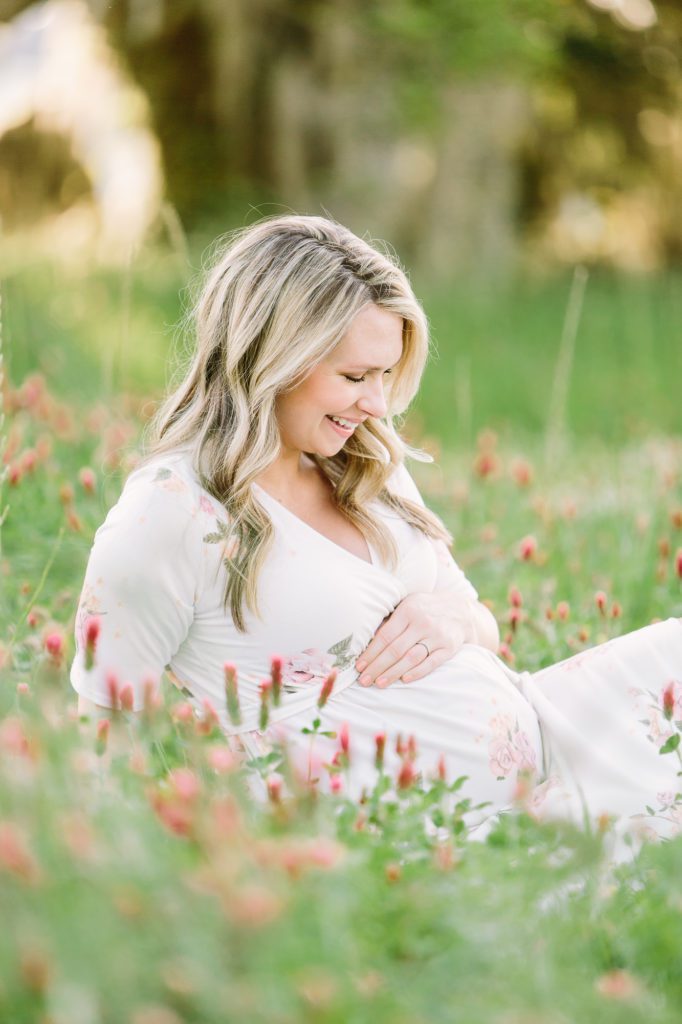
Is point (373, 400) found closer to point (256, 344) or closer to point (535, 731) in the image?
point (256, 344)

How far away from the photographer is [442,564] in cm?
300

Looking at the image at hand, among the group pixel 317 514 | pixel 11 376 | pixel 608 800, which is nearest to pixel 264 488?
pixel 317 514

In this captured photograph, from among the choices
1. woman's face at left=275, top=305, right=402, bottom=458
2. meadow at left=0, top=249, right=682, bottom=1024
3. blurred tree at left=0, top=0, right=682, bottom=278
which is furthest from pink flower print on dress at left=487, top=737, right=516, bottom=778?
blurred tree at left=0, top=0, right=682, bottom=278

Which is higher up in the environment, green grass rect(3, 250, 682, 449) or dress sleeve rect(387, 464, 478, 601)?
dress sleeve rect(387, 464, 478, 601)

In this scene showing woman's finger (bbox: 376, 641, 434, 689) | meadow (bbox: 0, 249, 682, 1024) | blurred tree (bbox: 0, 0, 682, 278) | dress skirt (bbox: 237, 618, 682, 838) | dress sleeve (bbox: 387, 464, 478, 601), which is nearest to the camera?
meadow (bbox: 0, 249, 682, 1024)

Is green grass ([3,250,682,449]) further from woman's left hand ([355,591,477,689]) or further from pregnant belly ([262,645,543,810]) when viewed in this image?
pregnant belly ([262,645,543,810])

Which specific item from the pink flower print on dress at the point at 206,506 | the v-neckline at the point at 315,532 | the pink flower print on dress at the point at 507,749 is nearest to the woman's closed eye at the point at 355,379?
the v-neckline at the point at 315,532

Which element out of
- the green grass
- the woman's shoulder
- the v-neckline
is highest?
the woman's shoulder

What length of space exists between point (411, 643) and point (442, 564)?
41cm

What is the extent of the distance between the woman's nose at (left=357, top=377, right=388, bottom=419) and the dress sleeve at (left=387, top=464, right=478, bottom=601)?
0.35 m

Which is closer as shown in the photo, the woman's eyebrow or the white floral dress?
the white floral dress

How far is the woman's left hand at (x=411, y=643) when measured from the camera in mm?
2617

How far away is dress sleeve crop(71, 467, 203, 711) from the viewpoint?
7.81ft

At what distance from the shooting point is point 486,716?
2633mm
